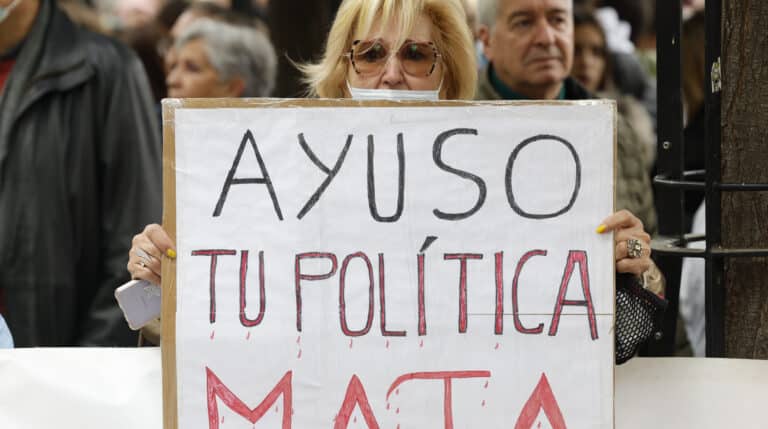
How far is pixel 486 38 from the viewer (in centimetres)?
427

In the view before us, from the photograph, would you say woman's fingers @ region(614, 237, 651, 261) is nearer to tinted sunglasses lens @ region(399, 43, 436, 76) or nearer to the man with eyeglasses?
tinted sunglasses lens @ region(399, 43, 436, 76)

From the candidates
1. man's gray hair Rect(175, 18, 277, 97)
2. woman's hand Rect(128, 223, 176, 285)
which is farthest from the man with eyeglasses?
woman's hand Rect(128, 223, 176, 285)

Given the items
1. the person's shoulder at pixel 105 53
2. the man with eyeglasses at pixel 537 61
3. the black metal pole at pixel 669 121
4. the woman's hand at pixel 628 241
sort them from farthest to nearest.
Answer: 1. the person's shoulder at pixel 105 53
2. the man with eyeglasses at pixel 537 61
3. the black metal pole at pixel 669 121
4. the woman's hand at pixel 628 241

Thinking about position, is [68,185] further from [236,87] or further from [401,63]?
[401,63]

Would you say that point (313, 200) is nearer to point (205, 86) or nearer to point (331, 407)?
point (331, 407)

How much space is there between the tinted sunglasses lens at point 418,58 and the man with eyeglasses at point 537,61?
1.49 metres

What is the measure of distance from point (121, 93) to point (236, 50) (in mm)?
478

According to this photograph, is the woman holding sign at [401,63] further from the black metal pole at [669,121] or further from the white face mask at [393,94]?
the black metal pole at [669,121]

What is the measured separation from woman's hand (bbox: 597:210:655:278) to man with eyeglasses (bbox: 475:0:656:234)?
1713 mm

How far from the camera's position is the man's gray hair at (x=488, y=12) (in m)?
4.23

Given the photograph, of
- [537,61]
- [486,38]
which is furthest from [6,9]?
[537,61]

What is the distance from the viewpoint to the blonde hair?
8.73 feet

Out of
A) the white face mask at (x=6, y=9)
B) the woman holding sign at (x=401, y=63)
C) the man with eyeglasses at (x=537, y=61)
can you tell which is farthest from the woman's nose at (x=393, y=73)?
the white face mask at (x=6, y=9)

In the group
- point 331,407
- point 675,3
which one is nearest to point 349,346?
point 331,407
